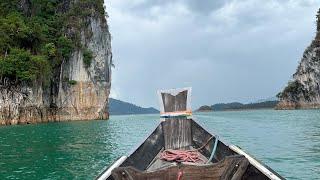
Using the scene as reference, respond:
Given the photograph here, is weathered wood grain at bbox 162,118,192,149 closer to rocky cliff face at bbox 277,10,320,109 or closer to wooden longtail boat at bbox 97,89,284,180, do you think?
wooden longtail boat at bbox 97,89,284,180

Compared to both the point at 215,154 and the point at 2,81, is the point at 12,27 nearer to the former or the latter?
the point at 2,81

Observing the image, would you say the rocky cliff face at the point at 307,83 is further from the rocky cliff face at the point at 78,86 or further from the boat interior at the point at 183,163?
the boat interior at the point at 183,163

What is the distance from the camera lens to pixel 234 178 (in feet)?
19.7

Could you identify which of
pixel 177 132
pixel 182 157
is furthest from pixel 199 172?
pixel 177 132

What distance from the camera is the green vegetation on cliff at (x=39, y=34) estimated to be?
54.7 meters

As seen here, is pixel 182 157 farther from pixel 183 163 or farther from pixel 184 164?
pixel 184 164

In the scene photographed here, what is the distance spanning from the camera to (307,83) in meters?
116

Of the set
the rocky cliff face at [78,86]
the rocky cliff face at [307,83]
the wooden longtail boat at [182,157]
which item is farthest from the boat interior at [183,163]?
the rocky cliff face at [307,83]

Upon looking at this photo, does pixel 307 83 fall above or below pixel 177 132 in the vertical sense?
above

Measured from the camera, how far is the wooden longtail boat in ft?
19.1

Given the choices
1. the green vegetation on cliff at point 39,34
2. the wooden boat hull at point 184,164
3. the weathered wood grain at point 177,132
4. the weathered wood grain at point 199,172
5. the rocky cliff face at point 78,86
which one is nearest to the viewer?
the weathered wood grain at point 199,172

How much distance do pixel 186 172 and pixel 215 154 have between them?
2.99m

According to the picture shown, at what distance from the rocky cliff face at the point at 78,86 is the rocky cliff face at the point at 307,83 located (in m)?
→ 59.1

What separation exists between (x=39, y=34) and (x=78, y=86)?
A: 11371 millimetres
